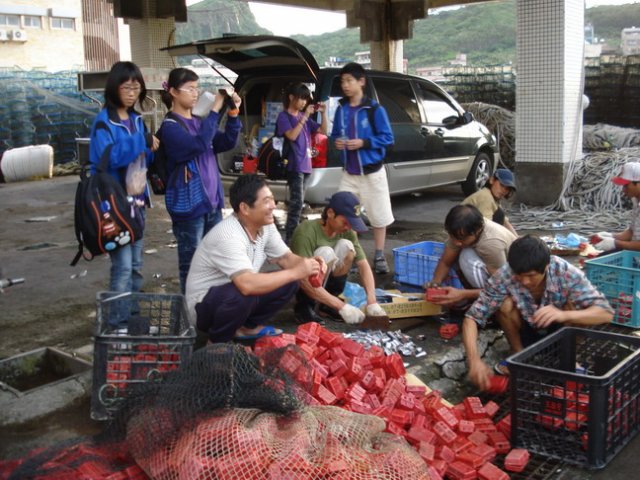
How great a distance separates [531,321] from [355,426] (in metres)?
1.67

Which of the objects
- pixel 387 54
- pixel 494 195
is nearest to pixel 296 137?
Result: pixel 494 195

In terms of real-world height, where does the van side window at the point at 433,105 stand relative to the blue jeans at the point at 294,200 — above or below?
above

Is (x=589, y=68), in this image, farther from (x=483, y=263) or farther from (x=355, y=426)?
(x=355, y=426)

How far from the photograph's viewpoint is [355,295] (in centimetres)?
577

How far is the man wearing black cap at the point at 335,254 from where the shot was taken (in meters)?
5.16

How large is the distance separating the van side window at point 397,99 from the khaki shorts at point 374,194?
9.17ft

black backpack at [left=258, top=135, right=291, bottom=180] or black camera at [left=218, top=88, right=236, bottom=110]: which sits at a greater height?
black camera at [left=218, top=88, right=236, bottom=110]

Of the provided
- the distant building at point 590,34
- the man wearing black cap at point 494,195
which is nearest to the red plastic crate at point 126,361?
the man wearing black cap at point 494,195

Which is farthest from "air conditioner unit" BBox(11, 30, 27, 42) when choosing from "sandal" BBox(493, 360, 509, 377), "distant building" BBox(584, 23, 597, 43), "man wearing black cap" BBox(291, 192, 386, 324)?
"distant building" BBox(584, 23, 597, 43)

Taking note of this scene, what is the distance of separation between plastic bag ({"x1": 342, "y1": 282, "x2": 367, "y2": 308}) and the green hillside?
47038 mm

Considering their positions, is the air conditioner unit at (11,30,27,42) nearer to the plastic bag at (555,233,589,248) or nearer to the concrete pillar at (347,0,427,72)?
the concrete pillar at (347,0,427,72)

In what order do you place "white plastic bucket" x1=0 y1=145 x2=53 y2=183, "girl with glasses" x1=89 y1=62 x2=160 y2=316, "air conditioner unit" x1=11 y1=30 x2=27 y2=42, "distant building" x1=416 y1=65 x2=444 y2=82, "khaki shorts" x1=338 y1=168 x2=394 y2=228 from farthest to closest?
"air conditioner unit" x1=11 y1=30 x2=27 y2=42, "distant building" x1=416 y1=65 x2=444 y2=82, "white plastic bucket" x1=0 y1=145 x2=53 y2=183, "khaki shorts" x1=338 y1=168 x2=394 y2=228, "girl with glasses" x1=89 y1=62 x2=160 y2=316

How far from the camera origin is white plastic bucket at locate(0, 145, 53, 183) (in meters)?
16.1

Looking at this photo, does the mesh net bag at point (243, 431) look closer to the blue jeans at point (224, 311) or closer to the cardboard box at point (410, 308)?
the blue jeans at point (224, 311)
